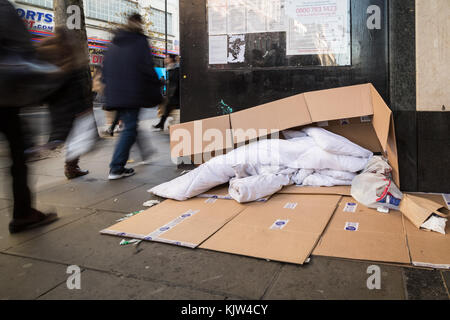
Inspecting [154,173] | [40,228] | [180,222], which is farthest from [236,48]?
[40,228]

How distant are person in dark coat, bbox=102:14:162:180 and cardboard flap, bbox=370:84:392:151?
92.8 inches

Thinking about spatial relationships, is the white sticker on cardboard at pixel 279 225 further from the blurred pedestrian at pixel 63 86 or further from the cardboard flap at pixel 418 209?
the blurred pedestrian at pixel 63 86

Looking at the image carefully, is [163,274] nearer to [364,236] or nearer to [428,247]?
[364,236]

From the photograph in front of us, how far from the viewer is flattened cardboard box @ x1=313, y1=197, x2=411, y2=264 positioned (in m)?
2.12

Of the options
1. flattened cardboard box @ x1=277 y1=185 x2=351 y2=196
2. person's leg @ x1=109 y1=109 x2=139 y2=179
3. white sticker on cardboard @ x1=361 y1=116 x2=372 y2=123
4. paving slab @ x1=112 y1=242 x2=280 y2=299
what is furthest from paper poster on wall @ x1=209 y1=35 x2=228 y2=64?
paving slab @ x1=112 y1=242 x2=280 y2=299

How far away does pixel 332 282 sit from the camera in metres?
1.85

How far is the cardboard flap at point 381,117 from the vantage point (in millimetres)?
3105

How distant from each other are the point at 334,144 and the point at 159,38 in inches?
1079

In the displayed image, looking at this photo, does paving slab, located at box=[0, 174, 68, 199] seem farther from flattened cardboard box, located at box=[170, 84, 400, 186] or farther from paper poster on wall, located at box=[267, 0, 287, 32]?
paper poster on wall, located at box=[267, 0, 287, 32]

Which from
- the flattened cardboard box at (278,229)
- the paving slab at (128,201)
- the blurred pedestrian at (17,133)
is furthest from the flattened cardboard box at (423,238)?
the blurred pedestrian at (17,133)

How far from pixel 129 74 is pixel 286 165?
1.97m

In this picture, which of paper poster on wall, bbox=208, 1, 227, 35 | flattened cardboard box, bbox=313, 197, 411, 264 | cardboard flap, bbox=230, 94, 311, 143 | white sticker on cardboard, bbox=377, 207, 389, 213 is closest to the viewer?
flattened cardboard box, bbox=313, 197, 411, 264

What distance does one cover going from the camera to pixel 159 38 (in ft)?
94.0

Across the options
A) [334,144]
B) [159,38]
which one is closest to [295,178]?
[334,144]
